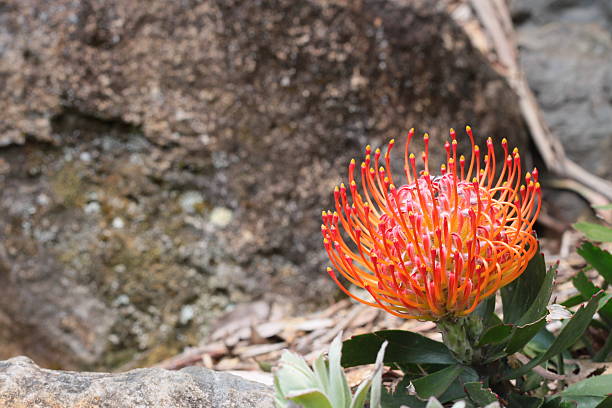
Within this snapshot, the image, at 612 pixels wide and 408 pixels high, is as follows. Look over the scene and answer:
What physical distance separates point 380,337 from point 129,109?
1.70 meters

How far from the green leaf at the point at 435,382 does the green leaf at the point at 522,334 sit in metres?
0.12

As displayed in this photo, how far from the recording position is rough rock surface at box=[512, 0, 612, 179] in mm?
3723

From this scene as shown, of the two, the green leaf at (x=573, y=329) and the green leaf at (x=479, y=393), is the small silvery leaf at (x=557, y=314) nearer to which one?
the green leaf at (x=573, y=329)

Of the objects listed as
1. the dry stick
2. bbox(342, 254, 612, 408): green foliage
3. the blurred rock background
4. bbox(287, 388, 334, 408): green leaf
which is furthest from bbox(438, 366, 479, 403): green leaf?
the dry stick

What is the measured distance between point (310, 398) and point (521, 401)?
557 millimetres

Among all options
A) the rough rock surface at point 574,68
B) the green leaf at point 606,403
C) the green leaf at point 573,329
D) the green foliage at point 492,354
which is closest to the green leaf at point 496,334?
the green foliage at point 492,354

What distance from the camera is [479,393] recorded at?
4.05 ft

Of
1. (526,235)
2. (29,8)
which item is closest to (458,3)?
(29,8)

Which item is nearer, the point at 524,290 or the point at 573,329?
the point at 573,329

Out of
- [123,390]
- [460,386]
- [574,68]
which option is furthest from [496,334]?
[574,68]

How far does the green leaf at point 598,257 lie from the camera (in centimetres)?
158

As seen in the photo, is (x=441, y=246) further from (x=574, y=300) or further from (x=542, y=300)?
(x=574, y=300)

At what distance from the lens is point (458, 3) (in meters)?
4.26

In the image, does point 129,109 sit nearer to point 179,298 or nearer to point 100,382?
point 179,298
